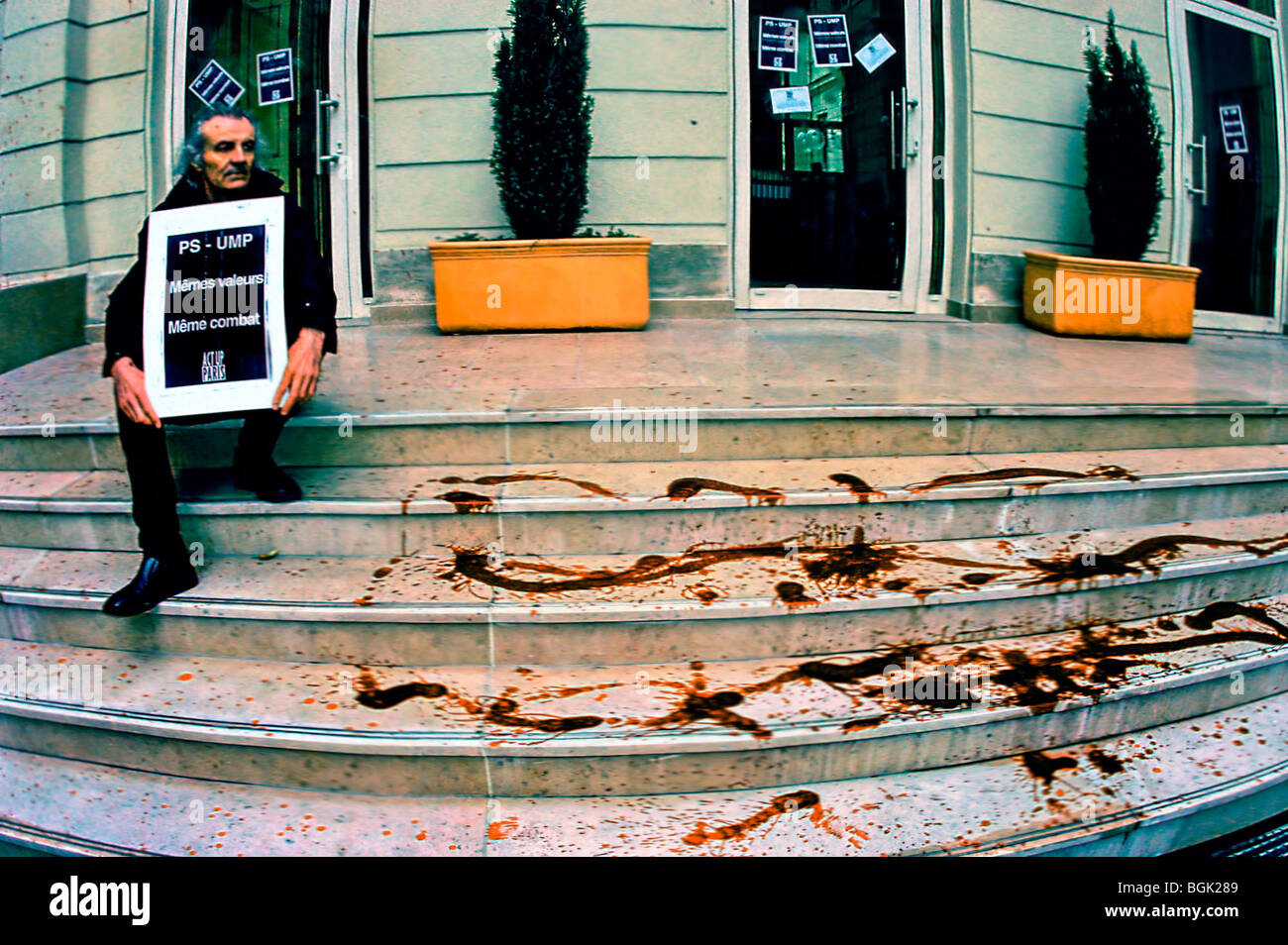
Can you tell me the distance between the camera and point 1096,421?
3346 mm

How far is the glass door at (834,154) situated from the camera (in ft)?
19.5

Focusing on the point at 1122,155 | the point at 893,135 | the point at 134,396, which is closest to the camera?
the point at 134,396

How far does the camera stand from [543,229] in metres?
5.01

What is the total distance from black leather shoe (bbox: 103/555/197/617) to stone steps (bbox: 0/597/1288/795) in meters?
0.16

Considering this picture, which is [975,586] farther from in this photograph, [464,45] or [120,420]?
[464,45]

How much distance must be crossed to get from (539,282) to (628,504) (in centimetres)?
279

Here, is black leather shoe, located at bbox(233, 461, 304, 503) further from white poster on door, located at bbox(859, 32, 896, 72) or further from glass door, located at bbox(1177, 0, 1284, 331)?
glass door, located at bbox(1177, 0, 1284, 331)

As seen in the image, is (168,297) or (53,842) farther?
(168,297)

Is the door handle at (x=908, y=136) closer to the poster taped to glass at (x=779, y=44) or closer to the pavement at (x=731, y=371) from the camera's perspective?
the poster taped to glass at (x=779, y=44)

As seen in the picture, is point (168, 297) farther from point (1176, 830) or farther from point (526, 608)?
point (1176, 830)

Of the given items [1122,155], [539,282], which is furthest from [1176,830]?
[1122,155]

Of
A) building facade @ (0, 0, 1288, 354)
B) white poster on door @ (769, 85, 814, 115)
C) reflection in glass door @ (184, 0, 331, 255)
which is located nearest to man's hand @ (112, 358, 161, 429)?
building facade @ (0, 0, 1288, 354)

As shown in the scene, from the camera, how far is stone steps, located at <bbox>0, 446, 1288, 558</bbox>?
2.63 meters
